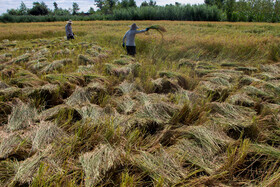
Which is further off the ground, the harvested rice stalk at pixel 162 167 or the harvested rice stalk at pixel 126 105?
the harvested rice stalk at pixel 126 105

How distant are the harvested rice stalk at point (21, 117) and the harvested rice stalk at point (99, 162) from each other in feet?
3.24

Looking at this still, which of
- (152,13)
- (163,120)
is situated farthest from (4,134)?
(152,13)

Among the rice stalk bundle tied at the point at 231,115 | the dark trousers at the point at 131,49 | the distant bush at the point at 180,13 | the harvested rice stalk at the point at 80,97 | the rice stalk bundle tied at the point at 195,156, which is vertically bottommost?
the rice stalk bundle tied at the point at 195,156

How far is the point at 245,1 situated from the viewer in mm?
24484

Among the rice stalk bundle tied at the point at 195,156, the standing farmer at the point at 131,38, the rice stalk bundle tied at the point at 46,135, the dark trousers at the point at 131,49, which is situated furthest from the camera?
the dark trousers at the point at 131,49

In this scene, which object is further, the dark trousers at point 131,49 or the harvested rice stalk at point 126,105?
the dark trousers at point 131,49

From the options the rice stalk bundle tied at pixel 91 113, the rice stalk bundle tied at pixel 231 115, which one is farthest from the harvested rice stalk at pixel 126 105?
the rice stalk bundle tied at pixel 231 115

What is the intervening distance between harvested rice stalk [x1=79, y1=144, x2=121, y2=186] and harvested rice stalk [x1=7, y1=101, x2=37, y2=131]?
99 centimetres

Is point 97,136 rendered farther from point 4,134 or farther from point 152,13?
point 152,13

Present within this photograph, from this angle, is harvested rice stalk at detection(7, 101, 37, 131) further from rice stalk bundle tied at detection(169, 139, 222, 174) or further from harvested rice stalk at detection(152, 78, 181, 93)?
harvested rice stalk at detection(152, 78, 181, 93)

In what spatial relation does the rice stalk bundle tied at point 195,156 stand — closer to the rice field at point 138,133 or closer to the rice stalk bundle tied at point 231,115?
the rice field at point 138,133

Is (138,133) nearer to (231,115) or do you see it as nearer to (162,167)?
(162,167)

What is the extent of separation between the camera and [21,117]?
6.83 feet

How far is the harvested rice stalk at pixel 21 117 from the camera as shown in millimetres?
1941
